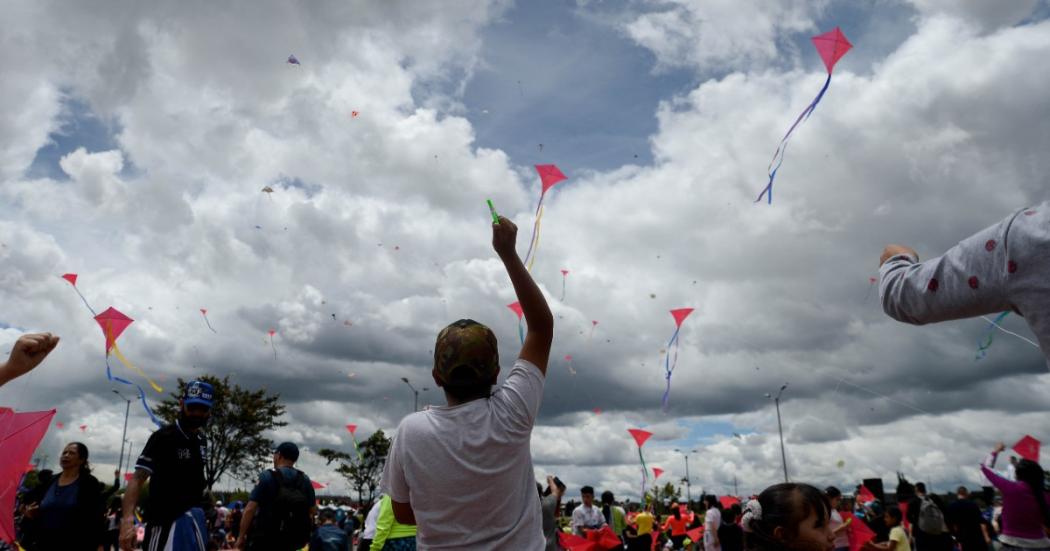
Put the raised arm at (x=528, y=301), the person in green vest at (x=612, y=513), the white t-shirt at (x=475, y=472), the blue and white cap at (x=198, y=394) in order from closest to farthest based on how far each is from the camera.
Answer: the white t-shirt at (x=475, y=472), the raised arm at (x=528, y=301), the blue and white cap at (x=198, y=394), the person in green vest at (x=612, y=513)

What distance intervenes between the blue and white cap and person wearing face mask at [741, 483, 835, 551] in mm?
3842

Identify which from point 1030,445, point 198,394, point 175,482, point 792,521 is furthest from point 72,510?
point 1030,445

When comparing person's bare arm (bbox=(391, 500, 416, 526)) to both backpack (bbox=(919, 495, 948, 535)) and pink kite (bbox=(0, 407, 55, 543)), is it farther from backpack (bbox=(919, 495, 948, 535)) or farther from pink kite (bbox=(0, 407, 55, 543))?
backpack (bbox=(919, 495, 948, 535))

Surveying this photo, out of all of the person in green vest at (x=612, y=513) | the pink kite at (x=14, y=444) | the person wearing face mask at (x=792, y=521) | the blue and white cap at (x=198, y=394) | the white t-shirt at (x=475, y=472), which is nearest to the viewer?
the white t-shirt at (x=475, y=472)

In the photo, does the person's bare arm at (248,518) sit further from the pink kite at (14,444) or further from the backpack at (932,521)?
the backpack at (932,521)

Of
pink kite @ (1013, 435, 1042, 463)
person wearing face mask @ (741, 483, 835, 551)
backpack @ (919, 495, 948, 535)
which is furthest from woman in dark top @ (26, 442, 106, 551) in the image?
pink kite @ (1013, 435, 1042, 463)

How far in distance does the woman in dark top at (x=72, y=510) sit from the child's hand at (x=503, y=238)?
4.89 meters

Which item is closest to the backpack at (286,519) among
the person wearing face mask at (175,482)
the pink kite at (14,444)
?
the person wearing face mask at (175,482)

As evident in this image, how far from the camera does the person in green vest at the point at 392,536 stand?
16.4 feet

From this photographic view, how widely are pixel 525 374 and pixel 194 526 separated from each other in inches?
143

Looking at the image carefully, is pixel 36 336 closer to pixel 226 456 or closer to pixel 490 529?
pixel 490 529

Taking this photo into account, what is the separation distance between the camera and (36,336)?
2.07 metres

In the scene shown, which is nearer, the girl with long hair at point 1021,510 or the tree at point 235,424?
the girl with long hair at point 1021,510

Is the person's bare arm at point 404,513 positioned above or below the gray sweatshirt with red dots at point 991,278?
below
